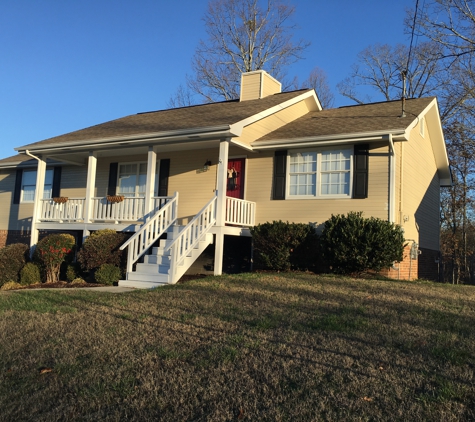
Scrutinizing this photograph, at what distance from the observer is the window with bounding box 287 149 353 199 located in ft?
41.2

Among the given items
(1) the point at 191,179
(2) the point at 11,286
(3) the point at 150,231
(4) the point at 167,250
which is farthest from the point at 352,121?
(2) the point at 11,286

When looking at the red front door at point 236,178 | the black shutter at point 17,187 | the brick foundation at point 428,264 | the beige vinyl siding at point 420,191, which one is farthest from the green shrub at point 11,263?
the brick foundation at point 428,264

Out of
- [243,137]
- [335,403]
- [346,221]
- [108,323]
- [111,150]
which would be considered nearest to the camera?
[335,403]

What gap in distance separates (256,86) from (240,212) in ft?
19.0

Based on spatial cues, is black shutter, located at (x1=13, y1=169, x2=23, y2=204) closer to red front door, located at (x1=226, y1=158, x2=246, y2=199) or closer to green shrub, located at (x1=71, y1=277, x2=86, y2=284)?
green shrub, located at (x1=71, y1=277, x2=86, y2=284)

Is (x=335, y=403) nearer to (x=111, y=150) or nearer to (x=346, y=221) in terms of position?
(x=346, y=221)

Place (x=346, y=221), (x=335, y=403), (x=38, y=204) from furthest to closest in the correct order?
(x=38, y=204), (x=346, y=221), (x=335, y=403)

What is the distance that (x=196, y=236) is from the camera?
11.6 meters

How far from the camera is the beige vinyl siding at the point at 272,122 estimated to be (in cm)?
1337

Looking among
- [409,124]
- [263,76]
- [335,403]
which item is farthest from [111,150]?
[335,403]

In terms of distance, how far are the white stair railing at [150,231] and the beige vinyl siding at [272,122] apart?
2.66 meters

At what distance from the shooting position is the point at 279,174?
13445 millimetres

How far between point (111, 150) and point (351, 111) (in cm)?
764

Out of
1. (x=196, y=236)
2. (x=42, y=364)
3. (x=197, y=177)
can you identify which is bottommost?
(x=42, y=364)
